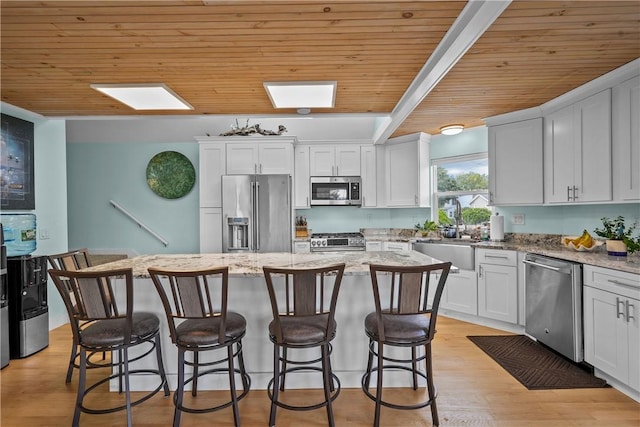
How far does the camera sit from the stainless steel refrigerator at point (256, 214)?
4371 mm

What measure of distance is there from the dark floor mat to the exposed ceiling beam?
2.35 m

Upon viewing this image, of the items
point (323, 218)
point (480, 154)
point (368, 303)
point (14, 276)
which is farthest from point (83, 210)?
point (480, 154)

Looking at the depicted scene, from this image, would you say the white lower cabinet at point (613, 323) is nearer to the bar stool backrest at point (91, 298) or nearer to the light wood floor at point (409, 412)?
the light wood floor at point (409, 412)

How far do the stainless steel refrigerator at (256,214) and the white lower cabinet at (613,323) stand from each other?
3.08 meters

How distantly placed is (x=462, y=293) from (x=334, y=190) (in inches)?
86.6

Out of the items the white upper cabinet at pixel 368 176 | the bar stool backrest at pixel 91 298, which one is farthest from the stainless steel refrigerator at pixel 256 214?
the bar stool backrest at pixel 91 298

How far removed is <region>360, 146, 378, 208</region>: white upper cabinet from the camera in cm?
498

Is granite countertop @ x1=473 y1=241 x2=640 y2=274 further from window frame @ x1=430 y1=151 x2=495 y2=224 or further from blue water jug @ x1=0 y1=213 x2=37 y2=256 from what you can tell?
blue water jug @ x1=0 y1=213 x2=37 y2=256

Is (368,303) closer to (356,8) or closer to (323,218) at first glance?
(356,8)

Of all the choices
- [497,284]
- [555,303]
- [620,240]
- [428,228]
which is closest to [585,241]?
[620,240]

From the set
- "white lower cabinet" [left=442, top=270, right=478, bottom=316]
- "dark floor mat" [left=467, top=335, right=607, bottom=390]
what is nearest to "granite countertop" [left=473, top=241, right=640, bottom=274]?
"white lower cabinet" [left=442, top=270, right=478, bottom=316]

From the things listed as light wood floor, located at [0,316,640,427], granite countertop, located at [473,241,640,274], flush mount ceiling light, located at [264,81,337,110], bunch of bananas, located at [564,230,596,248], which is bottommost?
light wood floor, located at [0,316,640,427]

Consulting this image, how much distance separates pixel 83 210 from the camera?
5207 mm

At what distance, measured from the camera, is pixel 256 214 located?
4379mm
